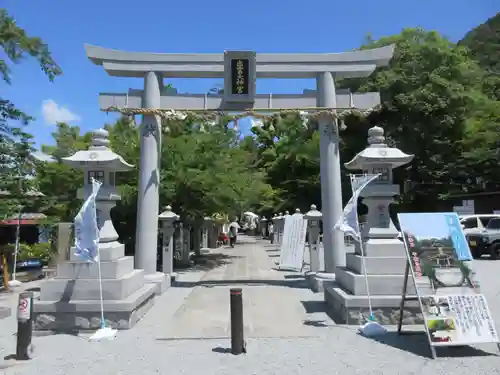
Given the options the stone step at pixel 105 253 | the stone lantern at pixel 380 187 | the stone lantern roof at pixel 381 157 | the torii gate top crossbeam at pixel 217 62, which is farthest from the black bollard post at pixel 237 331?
the torii gate top crossbeam at pixel 217 62

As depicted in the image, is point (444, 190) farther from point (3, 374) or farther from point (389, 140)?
point (3, 374)

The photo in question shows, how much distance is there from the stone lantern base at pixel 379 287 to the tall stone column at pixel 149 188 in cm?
510

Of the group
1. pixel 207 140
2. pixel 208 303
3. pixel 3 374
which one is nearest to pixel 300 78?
pixel 207 140

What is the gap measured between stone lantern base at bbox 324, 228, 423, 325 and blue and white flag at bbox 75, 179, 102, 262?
4430 millimetres

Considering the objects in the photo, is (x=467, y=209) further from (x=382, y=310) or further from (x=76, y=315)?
(x=76, y=315)

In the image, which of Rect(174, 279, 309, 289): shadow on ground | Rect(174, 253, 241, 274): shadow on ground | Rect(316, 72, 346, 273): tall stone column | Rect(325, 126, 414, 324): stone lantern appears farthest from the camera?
Rect(174, 253, 241, 274): shadow on ground

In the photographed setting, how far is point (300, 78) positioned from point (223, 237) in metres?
25.9

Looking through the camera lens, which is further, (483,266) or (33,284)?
(483,266)

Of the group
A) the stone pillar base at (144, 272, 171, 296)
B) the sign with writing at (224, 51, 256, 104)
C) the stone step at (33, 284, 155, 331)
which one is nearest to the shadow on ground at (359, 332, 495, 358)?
the stone step at (33, 284, 155, 331)

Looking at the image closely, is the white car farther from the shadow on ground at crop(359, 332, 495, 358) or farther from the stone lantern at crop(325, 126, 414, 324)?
the shadow on ground at crop(359, 332, 495, 358)

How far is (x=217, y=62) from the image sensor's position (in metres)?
12.1

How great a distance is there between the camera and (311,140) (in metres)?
33.8

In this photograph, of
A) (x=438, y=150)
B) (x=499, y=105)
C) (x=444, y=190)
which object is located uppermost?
(x=499, y=105)

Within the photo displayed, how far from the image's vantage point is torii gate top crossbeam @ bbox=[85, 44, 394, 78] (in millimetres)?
12070
